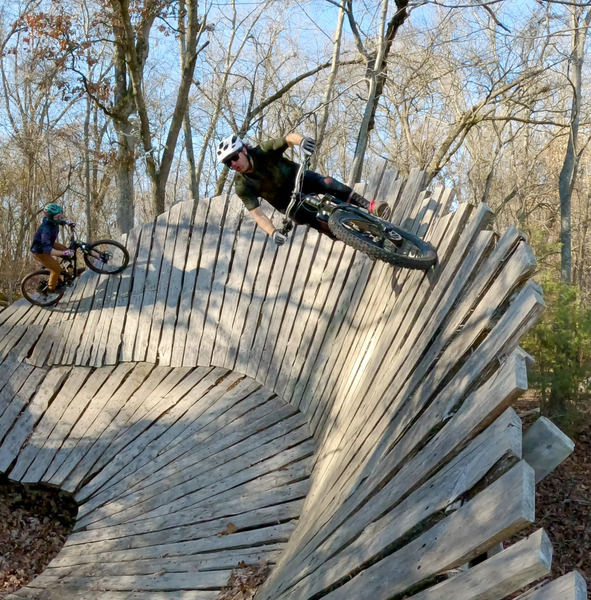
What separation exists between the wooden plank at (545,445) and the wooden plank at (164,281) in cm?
567

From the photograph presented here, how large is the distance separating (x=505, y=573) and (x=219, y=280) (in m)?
5.72

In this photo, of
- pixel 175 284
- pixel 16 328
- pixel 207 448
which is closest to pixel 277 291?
pixel 175 284

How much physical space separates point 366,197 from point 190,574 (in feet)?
12.7

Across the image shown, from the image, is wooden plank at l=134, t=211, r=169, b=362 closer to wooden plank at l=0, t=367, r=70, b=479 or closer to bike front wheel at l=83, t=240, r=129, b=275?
bike front wheel at l=83, t=240, r=129, b=275

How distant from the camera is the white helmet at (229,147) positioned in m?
5.49

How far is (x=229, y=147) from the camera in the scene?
217 inches

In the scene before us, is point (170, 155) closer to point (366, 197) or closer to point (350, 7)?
point (350, 7)

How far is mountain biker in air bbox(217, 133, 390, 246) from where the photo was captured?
5.54 meters

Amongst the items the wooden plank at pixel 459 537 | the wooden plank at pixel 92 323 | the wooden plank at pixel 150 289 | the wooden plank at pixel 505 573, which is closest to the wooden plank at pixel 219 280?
the wooden plank at pixel 150 289

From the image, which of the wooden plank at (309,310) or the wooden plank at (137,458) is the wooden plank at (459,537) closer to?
the wooden plank at (309,310)

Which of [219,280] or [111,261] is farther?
[111,261]

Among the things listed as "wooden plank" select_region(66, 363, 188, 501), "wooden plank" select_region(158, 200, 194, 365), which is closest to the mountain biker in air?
"wooden plank" select_region(158, 200, 194, 365)

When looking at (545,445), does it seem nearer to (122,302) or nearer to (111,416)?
(111,416)

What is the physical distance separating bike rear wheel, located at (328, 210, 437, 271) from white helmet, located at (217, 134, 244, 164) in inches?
43.3
